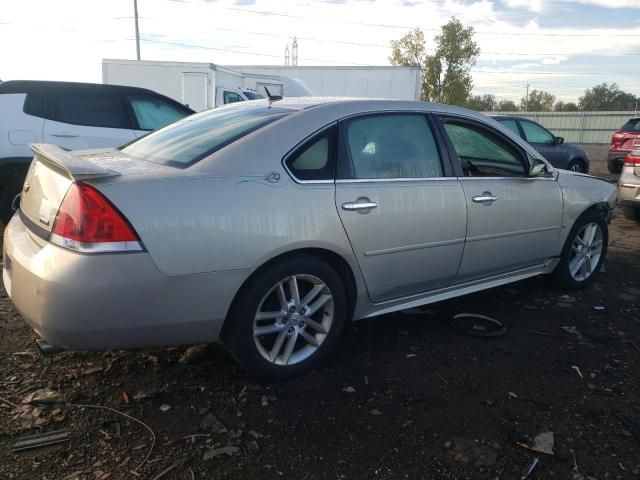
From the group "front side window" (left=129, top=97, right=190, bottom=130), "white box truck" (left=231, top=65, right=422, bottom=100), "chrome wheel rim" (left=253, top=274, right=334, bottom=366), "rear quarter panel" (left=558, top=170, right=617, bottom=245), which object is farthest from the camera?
"white box truck" (left=231, top=65, right=422, bottom=100)

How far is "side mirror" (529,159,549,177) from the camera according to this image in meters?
4.17

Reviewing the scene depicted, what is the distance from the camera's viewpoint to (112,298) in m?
2.44

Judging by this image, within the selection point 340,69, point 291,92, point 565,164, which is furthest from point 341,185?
point 340,69

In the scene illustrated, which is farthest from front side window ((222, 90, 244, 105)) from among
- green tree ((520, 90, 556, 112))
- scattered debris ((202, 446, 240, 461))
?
green tree ((520, 90, 556, 112))

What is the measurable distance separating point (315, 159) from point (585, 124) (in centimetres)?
3892

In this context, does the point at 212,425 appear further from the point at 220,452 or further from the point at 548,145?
the point at 548,145

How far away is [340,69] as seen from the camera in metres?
21.3

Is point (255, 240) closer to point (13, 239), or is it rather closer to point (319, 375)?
point (319, 375)

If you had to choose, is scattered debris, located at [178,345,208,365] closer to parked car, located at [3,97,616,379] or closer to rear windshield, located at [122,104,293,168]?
parked car, located at [3,97,616,379]

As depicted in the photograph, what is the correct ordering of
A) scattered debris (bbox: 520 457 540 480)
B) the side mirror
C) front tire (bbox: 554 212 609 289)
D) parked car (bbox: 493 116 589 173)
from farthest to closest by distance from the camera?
parked car (bbox: 493 116 589 173) < front tire (bbox: 554 212 609 289) < the side mirror < scattered debris (bbox: 520 457 540 480)

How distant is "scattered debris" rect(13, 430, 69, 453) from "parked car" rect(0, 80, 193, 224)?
389cm

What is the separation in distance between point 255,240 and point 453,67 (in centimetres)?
4370

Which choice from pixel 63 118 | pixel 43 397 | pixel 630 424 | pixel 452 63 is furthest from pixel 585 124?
pixel 43 397

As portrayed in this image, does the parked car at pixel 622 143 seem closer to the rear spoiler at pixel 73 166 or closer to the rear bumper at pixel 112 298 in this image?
the rear bumper at pixel 112 298
